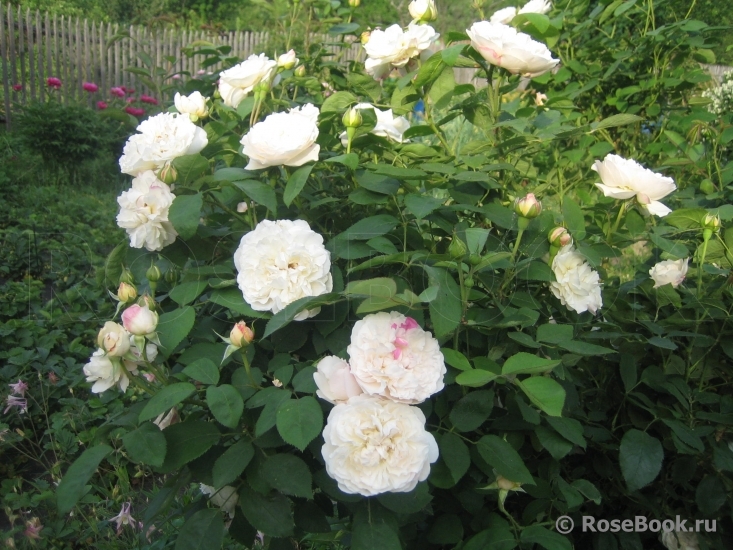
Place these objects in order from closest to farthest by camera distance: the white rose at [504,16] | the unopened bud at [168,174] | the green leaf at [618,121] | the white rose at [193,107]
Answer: the unopened bud at [168,174]
the green leaf at [618,121]
the white rose at [193,107]
the white rose at [504,16]

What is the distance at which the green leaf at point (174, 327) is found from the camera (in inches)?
33.9

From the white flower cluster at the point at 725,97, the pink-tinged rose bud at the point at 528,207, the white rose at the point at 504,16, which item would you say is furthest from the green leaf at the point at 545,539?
the white flower cluster at the point at 725,97

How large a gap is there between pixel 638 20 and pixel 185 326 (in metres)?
2.31

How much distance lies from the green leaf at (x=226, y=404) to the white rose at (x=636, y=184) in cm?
64

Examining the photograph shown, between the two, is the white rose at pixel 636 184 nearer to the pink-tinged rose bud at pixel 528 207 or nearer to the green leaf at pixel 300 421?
the pink-tinged rose bud at pixel 528 207

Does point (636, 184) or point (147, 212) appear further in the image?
point (636, 184)

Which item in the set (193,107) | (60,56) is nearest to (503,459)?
(193,107)

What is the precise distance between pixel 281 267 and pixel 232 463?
0.81ft

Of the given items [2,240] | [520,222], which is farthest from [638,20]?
[2,240]

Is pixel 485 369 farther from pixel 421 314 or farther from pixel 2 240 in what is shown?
pixel 2 240

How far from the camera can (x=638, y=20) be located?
2.49 metres

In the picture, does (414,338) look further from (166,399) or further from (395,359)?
(166,399)

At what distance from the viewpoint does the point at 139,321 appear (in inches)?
33.7

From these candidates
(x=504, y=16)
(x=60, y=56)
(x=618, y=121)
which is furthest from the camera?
(x=60, y=56)
